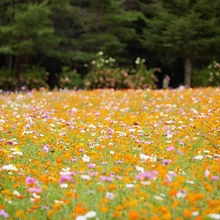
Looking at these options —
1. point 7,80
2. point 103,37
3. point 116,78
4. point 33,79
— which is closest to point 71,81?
point 33,79

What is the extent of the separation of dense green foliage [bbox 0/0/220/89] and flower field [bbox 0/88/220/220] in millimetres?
7558

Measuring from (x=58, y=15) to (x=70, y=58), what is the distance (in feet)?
6.66

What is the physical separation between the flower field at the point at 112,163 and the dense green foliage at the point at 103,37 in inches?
298

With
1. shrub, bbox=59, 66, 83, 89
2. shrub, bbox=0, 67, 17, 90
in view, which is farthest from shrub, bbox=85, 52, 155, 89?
shrub, bbox=0, 67, 17, 90

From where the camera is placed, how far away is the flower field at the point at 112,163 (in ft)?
9.46

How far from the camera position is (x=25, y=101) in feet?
33.0

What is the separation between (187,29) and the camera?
1532cm

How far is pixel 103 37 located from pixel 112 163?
44.6 feet

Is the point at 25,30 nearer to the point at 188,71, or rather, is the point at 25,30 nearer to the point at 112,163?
the point at 188,71

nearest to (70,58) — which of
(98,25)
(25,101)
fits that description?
(98,25)

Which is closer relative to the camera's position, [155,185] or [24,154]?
[155,185]

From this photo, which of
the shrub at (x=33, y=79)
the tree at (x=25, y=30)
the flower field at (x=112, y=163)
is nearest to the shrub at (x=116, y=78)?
the shrub at (x=33, y=79)

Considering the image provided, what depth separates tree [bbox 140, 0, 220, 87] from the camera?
15488 mm

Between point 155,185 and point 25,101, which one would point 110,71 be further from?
point 155,185
